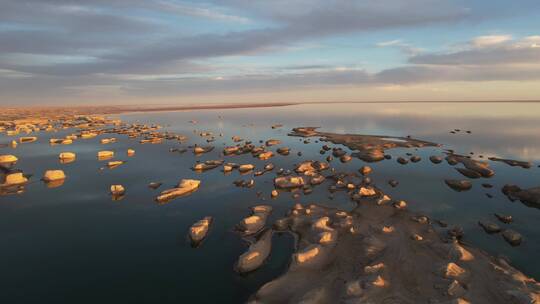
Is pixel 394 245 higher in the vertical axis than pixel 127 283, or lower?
higher

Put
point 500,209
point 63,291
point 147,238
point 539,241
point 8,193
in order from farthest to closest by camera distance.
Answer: point 8,193
point 500,209
point 147,238
point 539,241
point 63,291

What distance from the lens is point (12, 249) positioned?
97.1ft

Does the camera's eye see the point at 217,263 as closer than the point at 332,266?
No

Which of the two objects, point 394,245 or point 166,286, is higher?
point 394,245

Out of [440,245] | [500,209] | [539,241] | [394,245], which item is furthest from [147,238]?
[500,209]

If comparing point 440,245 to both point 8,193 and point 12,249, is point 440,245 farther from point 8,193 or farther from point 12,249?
point 8,193

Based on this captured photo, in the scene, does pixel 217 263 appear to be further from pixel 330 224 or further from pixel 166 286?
pixel 330 224

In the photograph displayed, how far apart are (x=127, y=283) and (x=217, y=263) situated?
703 centimetres

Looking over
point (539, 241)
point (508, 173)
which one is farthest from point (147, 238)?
point (508, 173)

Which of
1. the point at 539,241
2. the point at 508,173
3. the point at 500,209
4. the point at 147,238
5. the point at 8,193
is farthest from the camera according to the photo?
the point at 508,173

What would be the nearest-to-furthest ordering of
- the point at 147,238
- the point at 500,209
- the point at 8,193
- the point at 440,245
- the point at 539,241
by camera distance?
the point at 440,245, the point at 539,241, the point at 147,238, the point at 500,209, the point at 8,193

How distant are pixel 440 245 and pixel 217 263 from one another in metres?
18.8

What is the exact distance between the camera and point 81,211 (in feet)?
127

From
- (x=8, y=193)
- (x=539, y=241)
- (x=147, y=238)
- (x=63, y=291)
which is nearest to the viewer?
(x=63, y=291)
